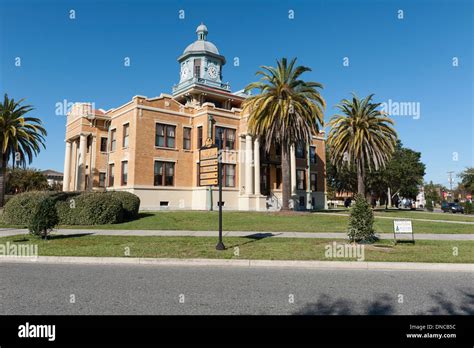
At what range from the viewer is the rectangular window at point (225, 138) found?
3256 centimetres

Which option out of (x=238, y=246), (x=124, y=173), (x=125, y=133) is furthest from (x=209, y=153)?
(x=125, y=133)

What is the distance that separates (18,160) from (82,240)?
24167 millimetres

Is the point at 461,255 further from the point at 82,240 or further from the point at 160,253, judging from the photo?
the point at 82,240

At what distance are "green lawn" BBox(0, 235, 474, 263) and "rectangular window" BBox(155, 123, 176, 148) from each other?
57.9 feet

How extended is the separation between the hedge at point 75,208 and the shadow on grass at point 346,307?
16.0 m

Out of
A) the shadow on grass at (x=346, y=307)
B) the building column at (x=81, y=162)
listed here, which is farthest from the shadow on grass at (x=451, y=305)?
the building column at (x=81, y=162)

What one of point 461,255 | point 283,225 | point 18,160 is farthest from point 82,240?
point 18,160

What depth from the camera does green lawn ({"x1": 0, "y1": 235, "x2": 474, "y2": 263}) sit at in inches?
393

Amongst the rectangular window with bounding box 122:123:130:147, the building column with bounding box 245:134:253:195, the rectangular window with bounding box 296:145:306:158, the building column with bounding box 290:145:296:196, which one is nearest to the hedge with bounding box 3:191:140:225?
the rectangular window with bounding box 122:123:130:147

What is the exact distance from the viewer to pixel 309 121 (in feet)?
87.9

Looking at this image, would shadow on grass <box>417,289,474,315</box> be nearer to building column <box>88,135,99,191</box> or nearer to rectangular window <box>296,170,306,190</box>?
rectangular window <box>296,170,306,190</box>

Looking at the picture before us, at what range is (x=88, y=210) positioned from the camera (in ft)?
62.1

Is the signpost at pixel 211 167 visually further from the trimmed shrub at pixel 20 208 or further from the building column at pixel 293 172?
→ the building column at pixel 293 172
